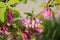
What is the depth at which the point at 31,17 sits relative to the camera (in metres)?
1.43

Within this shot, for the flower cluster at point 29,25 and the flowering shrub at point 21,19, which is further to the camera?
the flower cluster at point 29,25

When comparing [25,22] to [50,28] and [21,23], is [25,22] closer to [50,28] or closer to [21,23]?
[21,23]

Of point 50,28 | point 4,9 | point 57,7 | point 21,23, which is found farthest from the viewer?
point 50,28

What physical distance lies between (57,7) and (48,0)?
0.07m

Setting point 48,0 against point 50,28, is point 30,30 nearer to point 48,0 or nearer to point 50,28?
point 48,0

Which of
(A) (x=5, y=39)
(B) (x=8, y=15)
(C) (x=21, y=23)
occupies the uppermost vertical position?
(B) (x=8, y=15)

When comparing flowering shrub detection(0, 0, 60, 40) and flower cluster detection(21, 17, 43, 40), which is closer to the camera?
flowering shrub detection(0, 0, 60, 40)

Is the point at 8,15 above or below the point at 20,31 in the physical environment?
above

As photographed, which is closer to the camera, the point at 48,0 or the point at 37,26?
the point at 48,0

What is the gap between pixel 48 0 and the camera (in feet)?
4.50

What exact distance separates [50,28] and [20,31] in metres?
2.68

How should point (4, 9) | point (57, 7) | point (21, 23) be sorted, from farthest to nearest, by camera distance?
point (21, 23)
point (57, 7)
point (4, 9)

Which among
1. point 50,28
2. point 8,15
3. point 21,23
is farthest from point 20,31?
point 50,28

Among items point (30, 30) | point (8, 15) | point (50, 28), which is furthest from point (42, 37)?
point (8, 15)
